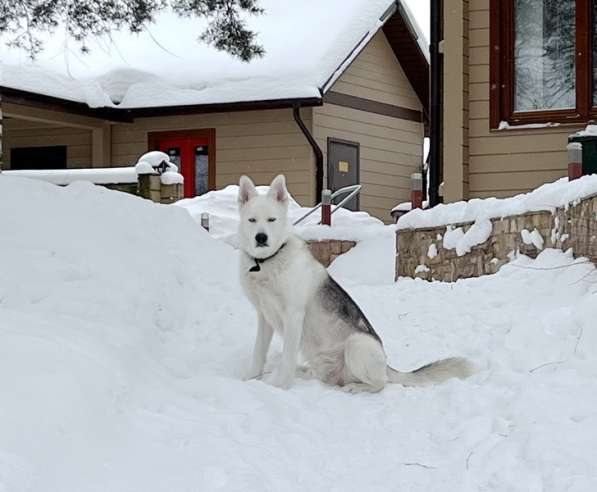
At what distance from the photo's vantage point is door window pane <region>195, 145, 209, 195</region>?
1952 centimetres

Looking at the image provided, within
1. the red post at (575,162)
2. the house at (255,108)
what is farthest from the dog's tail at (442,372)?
the house at (255,108)

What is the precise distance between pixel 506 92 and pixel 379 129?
10.5m

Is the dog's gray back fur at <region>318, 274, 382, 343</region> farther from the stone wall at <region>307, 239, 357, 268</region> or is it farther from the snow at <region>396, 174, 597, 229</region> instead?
the stone wall at <region>307, 239, 357, 268</region>

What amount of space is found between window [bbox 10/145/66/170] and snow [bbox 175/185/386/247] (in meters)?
4.50

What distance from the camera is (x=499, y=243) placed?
8.21 metres

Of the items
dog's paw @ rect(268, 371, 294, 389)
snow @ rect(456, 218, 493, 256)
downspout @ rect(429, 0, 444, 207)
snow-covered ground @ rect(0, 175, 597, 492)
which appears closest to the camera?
snow-covered ground @ rect(0, 175, 597, 492)

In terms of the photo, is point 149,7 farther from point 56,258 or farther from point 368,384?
point 368,384

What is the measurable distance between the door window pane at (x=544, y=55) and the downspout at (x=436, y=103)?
1.08 m

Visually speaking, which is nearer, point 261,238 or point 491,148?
point 261,238

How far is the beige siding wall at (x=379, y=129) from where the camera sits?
19.6 metres

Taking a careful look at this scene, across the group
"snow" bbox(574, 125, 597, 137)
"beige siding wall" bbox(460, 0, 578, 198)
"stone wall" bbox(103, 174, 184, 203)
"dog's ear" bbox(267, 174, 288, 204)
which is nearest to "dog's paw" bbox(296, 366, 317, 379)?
"dog's ear" bbox(267, 174, 288, 204)

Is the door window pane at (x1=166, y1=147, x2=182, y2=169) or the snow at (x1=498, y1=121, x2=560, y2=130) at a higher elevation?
the door window pane at (x1=166, y1=147, x2=182, y2=169)

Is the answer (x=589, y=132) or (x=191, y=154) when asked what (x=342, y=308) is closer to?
(x=589, y=132)

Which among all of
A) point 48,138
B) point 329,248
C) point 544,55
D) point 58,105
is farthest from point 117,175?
point 48,138
